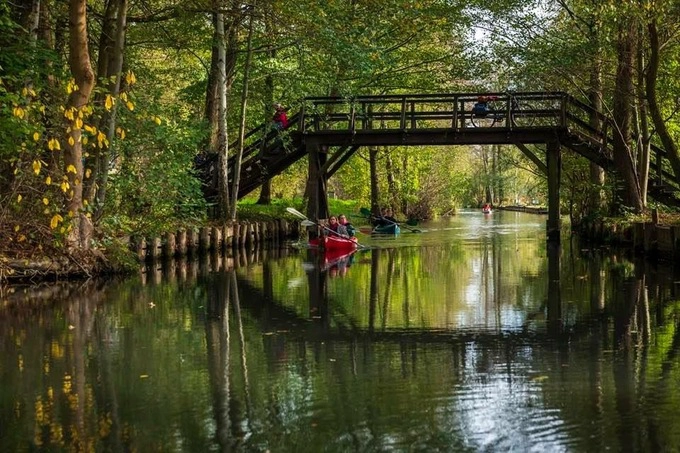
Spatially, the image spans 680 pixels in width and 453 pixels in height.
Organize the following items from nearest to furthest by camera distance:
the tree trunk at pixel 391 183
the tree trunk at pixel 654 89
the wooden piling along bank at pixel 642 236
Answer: the tree trunk at pixel 654 89 < the wooden piling along bank at pixel 642 236 < the tree trunk at pixel 391 183

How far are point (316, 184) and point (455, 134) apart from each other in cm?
530

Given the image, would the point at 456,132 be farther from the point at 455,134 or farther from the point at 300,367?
the point at 300,367

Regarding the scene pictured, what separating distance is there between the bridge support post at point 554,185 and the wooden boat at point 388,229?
334 inches

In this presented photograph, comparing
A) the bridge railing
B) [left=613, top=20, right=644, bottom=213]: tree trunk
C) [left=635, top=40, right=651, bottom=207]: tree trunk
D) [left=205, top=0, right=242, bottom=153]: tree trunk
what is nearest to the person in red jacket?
the bridge railing

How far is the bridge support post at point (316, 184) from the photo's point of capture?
92.1 feet

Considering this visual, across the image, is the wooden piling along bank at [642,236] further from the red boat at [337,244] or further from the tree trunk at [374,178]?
the tree trunk at [374,178]

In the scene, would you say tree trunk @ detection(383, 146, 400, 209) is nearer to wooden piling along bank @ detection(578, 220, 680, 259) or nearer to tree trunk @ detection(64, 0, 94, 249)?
wooden piling along bank @ detection(578, 220, 680, 259)

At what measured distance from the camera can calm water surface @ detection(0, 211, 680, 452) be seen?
5.58 meters

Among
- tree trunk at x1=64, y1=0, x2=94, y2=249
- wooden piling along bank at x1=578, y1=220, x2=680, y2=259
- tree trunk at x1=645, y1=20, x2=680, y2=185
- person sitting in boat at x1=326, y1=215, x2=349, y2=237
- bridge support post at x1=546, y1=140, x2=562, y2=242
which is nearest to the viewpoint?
tree trunk at x1=64, y1=0, x2=94, y2=249

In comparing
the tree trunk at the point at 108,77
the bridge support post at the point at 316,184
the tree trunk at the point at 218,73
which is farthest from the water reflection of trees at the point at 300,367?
the bridge support post at the point at 316,184

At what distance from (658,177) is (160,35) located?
1621cm

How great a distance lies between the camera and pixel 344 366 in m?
7.79

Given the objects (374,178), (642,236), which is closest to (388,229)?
(374,178)

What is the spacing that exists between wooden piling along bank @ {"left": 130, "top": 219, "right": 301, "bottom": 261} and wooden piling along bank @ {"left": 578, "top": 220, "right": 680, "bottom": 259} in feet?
36.8
